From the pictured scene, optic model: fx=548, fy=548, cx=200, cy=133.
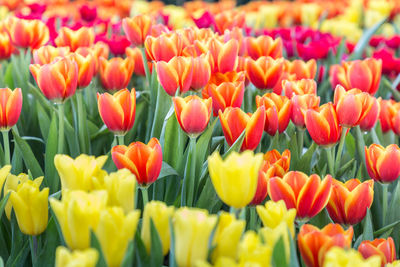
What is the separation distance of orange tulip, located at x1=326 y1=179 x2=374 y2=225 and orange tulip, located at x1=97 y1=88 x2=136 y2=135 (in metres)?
0.42

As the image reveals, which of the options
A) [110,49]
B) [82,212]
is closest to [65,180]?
[82,212]

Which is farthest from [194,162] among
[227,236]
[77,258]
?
[77,258]

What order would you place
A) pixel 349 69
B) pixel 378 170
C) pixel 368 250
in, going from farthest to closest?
pixel 349 69, pixel 378 170, pixel 368 250

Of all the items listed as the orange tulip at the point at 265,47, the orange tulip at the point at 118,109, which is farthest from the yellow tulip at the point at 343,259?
the orange tulip at the point at 265,47

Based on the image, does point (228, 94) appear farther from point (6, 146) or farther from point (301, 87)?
point (6, 146)

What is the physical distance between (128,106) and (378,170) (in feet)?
1.64

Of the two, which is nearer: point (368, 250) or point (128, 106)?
point (368, 250)

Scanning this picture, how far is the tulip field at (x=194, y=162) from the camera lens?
717 millimetres

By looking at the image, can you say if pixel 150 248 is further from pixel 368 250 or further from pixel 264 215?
pixel 368 250

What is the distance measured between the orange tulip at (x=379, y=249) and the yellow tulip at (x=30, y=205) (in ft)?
1.64

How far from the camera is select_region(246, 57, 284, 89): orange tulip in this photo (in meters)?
1.32

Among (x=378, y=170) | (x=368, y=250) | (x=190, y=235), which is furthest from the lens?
(x=378, y=170)

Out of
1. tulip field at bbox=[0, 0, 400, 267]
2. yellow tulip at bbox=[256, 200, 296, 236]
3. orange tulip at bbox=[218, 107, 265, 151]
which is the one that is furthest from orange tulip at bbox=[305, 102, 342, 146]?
yellow tulip at bbox=[256, 200, 296, 236]

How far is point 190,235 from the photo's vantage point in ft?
2.27
